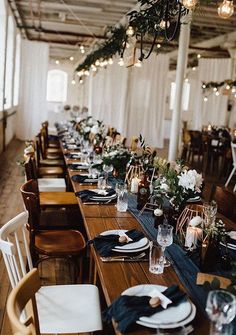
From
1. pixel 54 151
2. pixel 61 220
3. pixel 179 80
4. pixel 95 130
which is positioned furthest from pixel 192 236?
pixel 179 80

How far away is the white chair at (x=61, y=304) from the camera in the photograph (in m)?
1.81

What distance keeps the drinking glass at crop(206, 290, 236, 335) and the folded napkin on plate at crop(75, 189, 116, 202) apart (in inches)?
70.0

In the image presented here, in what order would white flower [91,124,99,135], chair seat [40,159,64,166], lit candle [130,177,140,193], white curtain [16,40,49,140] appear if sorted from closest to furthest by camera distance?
1. lit candle [130,177,140,193]
2. white flower [91,124,99,135]
3. chair seat [40,159,64,166]
4. white curtain [16,40,49,140]

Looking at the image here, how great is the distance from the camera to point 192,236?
2041 mm

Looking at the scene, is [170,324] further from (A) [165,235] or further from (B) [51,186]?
(B) [51,186]

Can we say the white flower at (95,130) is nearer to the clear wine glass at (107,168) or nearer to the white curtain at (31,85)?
the clear wine glass at (107,168)

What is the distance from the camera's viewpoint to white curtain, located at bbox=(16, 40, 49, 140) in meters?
12.9

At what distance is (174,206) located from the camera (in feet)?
7.87

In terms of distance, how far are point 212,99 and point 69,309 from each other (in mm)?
11688

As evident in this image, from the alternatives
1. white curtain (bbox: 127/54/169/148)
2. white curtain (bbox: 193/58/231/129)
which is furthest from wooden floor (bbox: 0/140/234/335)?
white curtain (bbox: 193/58/231/129)

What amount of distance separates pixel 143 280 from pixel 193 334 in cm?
42

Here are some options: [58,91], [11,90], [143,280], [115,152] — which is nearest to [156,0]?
[115,152]

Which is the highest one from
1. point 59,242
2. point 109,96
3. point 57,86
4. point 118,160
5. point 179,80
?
point 57,86

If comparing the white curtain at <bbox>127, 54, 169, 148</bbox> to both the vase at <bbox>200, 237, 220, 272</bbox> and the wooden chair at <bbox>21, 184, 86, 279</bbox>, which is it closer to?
the wooden chair at <bbox>21, 184, 86, 279</bbox>
